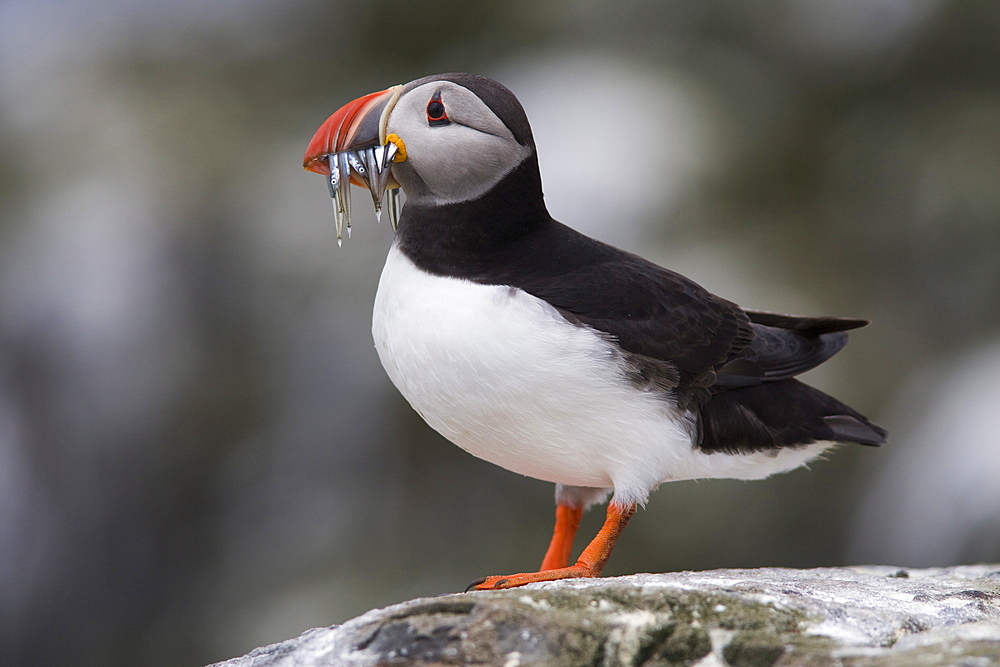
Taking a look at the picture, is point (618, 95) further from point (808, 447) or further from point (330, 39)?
point (808, 447)

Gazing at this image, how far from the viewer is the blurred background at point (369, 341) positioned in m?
4.95

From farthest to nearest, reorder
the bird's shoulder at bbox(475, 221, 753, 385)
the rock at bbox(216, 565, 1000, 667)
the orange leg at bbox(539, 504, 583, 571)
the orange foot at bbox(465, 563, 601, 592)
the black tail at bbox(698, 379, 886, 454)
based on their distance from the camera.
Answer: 1. the orange leg at bbox(539, 504, 583, 571)
2. the black tail at bbox(698, 379, 886, 454)
3. the bird's shoulder at bbox(475, 221, 753, 385)
4. the orange foot at bbox(465, 563, 601, 592)
5. the rock at bbox(216, 565, 1000, 667)

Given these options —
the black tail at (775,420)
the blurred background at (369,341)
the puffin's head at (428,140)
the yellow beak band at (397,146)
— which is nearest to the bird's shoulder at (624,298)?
the black tail at (775,420)

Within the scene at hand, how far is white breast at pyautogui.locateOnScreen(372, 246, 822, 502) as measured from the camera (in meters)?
2.44

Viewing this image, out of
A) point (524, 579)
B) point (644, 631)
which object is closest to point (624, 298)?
point (524, 579)

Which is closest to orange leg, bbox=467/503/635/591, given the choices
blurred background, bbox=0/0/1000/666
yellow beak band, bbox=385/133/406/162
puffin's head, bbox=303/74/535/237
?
puffin's head, bbox=303/74/535/237

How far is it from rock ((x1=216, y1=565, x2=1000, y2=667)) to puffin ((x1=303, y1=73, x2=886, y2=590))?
1.38 feet

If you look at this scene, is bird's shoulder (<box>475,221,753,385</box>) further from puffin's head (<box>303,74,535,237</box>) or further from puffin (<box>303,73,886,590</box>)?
puffin's head (<box>303,74,535,237</box>)

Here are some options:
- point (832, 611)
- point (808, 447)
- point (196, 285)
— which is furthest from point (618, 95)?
point (832, 611)

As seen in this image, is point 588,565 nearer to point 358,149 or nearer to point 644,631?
point 644,631

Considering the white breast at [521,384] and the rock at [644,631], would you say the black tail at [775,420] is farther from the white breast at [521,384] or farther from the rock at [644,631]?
the rock at [644,631]

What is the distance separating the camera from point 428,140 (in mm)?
2484

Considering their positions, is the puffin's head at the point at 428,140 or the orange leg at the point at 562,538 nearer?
the puffin's head at the point at 428,140

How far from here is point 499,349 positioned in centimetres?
242
